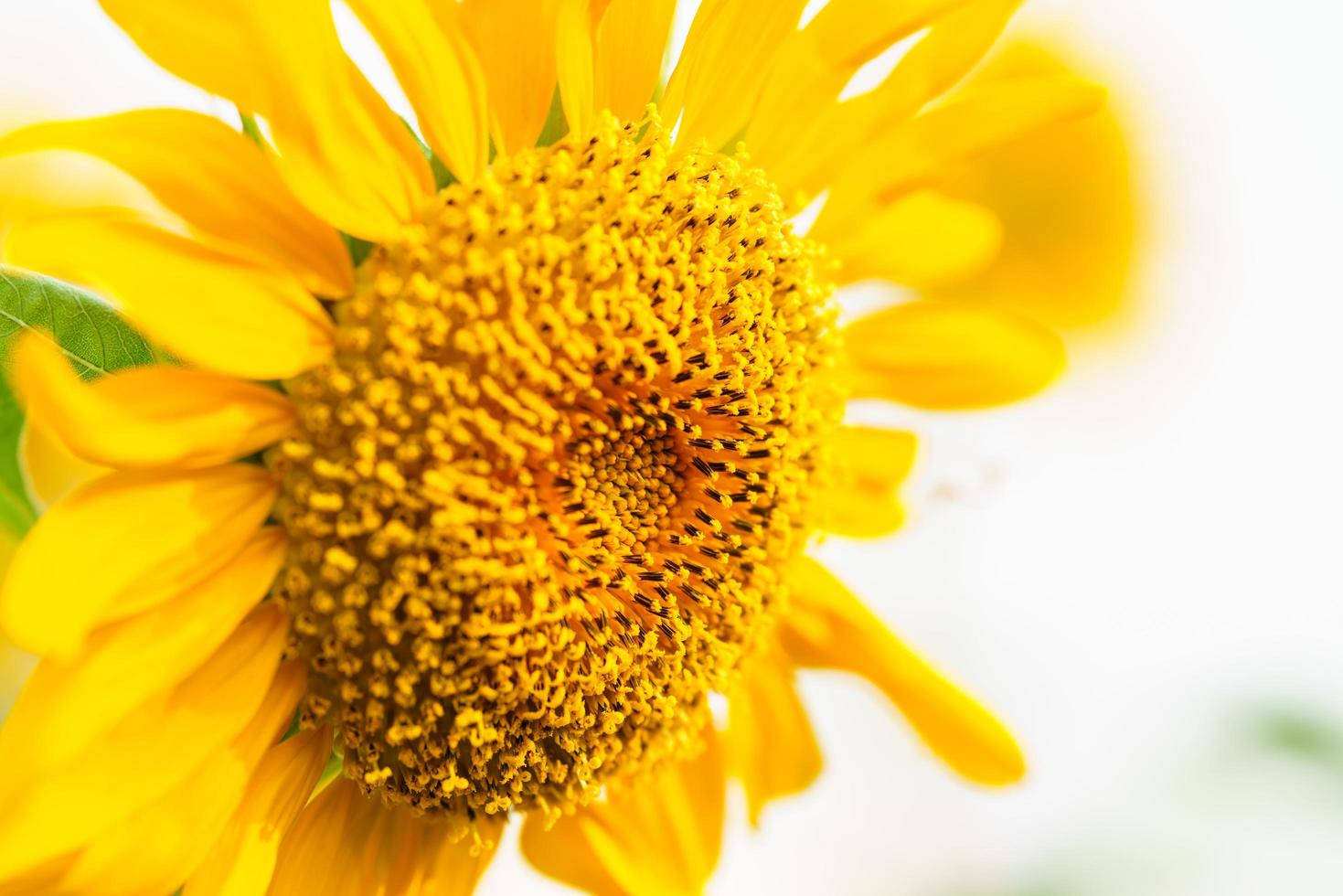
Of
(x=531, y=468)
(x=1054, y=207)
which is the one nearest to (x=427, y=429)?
(x=531, y=468)

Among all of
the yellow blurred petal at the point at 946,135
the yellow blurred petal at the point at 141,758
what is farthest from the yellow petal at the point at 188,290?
the yellow blurred petal at the point at 946,135

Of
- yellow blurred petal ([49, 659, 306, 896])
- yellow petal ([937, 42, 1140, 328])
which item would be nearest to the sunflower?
yellow blurred petal ([49, 659, 306, 896])

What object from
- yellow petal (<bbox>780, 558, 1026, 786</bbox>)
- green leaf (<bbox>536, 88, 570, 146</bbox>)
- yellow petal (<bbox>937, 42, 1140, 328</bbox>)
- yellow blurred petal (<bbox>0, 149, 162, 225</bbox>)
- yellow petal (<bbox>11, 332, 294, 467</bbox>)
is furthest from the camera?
yellow petal (<bbox>937, 42, 1140, 328</bbox>)

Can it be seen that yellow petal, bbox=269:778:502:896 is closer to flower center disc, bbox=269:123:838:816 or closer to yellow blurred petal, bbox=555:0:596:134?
flower center disc, bbox=269:123:838:816

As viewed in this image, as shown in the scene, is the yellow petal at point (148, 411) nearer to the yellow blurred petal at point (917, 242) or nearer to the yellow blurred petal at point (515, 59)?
the yellow blurred petal at point (515, 59)

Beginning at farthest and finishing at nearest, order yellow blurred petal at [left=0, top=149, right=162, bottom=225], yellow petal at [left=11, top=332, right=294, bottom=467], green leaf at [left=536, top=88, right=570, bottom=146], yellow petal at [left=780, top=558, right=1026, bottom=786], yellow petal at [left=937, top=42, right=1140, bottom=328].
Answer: yellow petal at [left=937, top=42, right=1140, bottom=328] < yellow petal at [left=780, top=558, right=1026, bottom=786] < green leaf at [left=536, top=88, right=570, bottom=146] < yellow blurred petal at [left=0, top=149, right=162, bottom=225] < yellow petal at [left=11, top=332, right=294, bottom=467]
